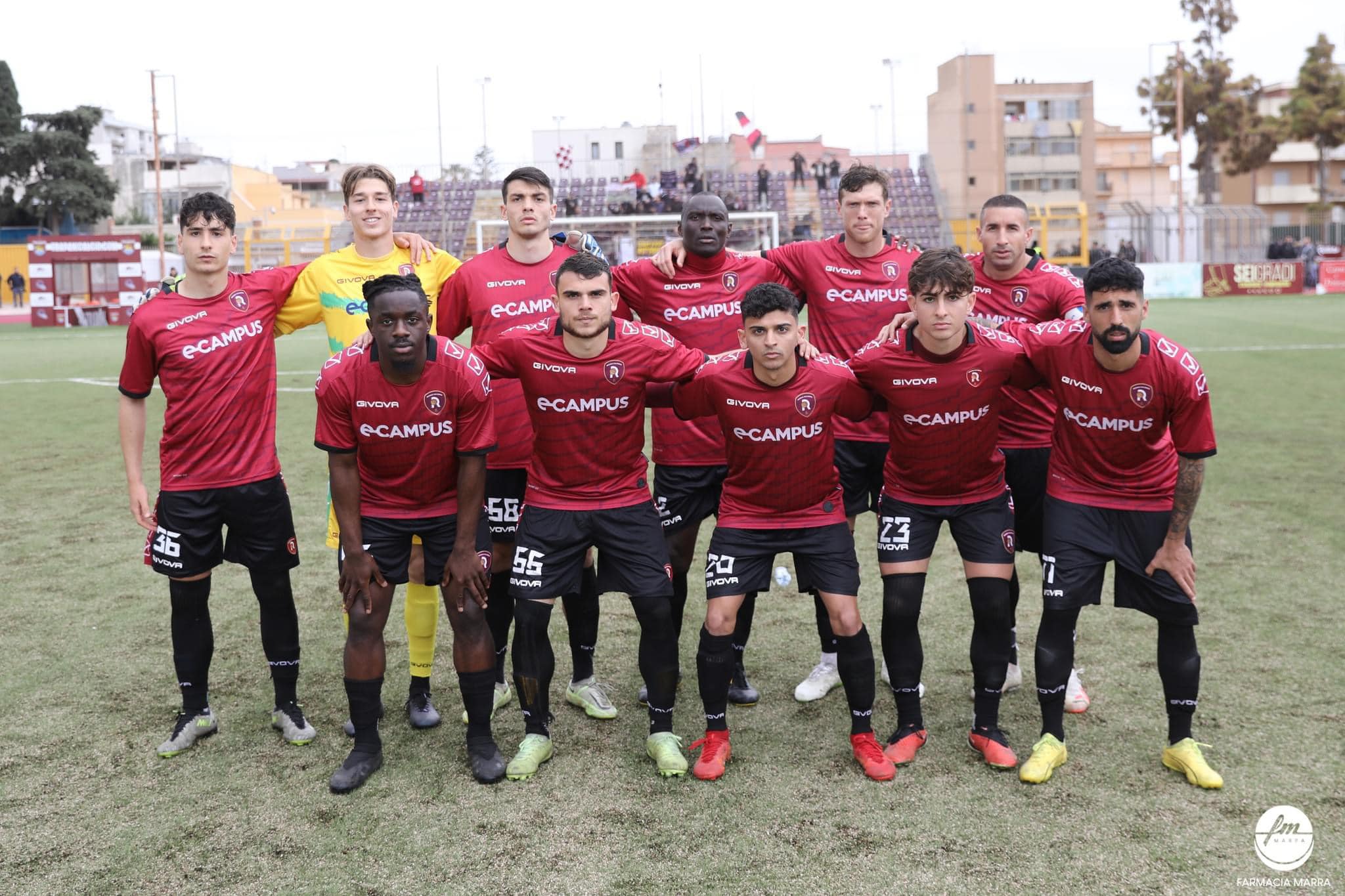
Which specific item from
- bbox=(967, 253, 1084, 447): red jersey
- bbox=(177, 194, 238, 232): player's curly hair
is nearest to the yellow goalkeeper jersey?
bbox=(177, 194, 238, 232): player's curly hair

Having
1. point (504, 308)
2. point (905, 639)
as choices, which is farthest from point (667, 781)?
point (504, 308)

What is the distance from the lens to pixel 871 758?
434 cm

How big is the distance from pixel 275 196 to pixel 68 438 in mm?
51255

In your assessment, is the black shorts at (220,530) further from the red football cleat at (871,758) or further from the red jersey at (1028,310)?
the red jersey at (1028,310)

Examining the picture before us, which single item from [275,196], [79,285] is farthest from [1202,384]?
[275,196]

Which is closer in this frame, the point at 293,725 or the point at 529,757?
the point at 529,757

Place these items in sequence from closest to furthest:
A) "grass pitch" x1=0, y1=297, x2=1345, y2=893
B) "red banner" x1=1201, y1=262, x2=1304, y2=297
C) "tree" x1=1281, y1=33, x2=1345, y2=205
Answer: "grass pitch" x1=0, y1=297, x2=1345, y2=893, "red banner" x1=1201, y1=262, x2=1304, y2=297, "tree" x1=1281, y1=33, x2=1345, y2=205

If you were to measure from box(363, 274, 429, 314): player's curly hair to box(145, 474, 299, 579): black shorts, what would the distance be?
38.6 inches

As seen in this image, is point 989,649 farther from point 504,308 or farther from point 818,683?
point 504,308

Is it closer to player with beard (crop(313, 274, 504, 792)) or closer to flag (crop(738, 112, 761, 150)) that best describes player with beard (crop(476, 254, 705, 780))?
player with beard (crop(313, 274, 504, 792))

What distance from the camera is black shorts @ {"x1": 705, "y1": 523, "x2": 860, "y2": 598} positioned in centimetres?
452

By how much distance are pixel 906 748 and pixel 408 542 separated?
2193mm

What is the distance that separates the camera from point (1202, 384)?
4125mm

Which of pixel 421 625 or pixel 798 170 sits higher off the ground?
pixel 798 170
